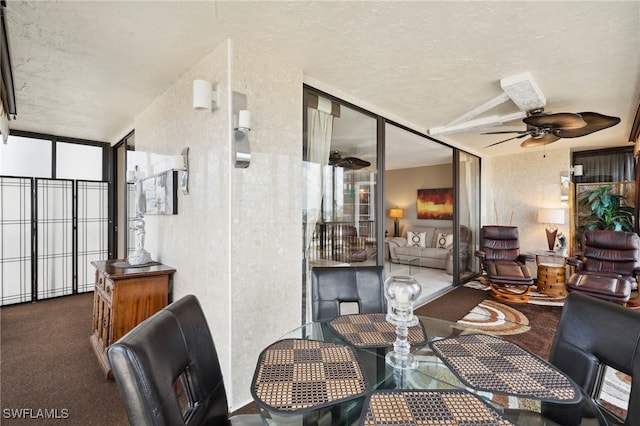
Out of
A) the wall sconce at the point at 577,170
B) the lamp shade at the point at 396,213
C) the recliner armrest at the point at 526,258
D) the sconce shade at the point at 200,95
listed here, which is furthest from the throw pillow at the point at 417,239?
the sconce shade at the point at 200,95

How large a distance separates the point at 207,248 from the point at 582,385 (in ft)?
7.16

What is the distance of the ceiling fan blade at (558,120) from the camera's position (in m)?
2.63

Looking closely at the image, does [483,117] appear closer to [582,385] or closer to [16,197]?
[582,385]

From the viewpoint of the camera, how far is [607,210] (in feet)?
16.7

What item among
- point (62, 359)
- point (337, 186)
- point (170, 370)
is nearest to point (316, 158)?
point (337, 186)

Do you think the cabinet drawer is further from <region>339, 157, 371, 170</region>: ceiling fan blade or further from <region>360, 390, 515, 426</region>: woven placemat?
<region>360, 390, 515, 426</region>: woven placemat

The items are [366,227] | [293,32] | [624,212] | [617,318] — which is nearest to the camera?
[617,318]

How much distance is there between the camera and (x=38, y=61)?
2.29 metres

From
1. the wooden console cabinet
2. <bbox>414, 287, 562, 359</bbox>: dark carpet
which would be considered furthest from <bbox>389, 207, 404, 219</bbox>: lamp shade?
the wooden console cabinet

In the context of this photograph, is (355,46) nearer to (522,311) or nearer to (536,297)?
(522,311)

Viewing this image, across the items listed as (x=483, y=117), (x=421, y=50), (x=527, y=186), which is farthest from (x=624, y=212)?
(x=421, y=50)

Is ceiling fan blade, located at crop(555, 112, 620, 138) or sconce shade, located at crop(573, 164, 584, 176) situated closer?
ceiling fan blade, located at crop(555, 112, 620, 138)

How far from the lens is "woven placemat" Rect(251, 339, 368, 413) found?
947 millimetres

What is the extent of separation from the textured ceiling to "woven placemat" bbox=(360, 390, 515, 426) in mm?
1895
